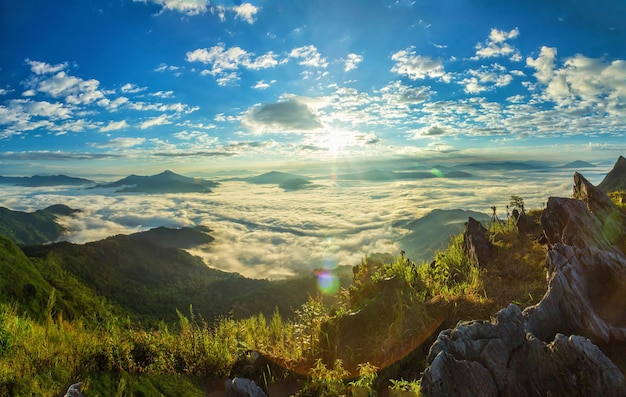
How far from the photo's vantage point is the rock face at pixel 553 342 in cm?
582

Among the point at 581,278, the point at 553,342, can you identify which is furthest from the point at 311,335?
the point at 581,278

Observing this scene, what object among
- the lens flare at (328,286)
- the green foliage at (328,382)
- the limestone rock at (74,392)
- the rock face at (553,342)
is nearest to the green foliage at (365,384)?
the green foliage at (328,382)

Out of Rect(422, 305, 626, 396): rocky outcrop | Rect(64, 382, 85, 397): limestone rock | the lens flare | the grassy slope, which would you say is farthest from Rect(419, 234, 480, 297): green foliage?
Rect(64, 382, 85, 397): limestone rock

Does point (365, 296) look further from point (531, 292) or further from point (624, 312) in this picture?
point (624, 312)

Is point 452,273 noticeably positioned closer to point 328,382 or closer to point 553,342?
point 553,342

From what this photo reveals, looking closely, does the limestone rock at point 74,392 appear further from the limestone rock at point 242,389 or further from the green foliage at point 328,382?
the green foliage at point 328,382

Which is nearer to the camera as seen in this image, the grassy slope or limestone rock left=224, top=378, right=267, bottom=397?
limestone rock left=224, top=378, right=267, bottom=397

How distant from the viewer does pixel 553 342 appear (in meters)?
6.30

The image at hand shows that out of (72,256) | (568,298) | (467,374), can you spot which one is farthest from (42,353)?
(72,256)

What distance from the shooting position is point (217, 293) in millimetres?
113688

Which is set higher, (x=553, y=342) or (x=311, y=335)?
(x=553, y=342)

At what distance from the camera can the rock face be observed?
19.1ft

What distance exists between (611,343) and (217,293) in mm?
115973

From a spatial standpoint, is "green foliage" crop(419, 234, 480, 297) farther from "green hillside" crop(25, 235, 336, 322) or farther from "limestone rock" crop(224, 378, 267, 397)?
"green hillside" crop(25, 235, 336, 322)
